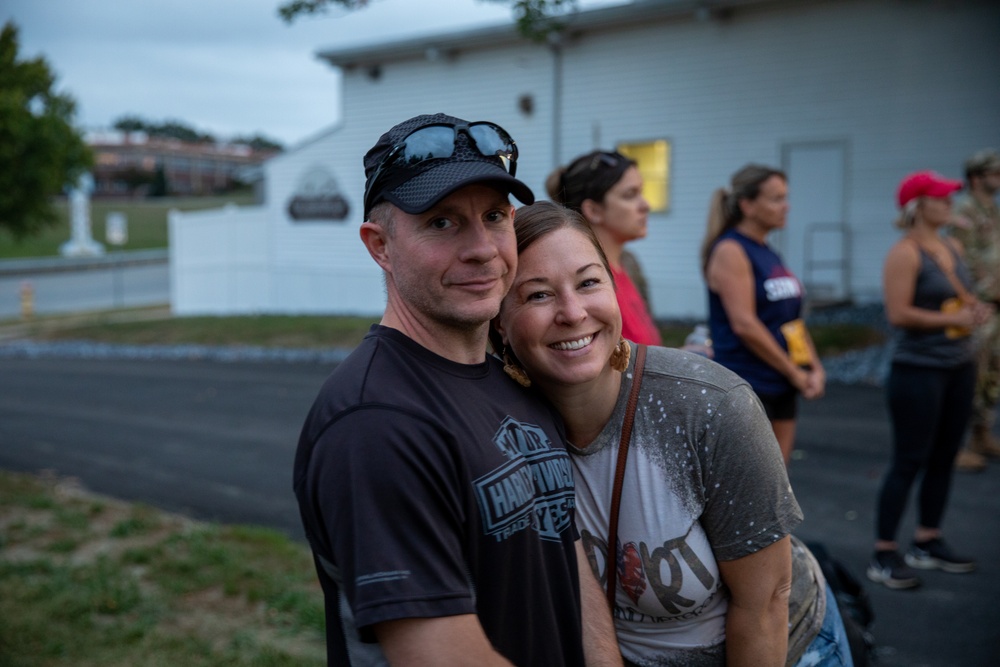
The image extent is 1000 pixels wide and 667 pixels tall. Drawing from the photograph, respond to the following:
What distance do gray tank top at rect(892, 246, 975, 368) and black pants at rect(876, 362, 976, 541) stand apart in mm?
44

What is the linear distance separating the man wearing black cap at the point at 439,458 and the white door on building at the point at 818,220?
584 inches

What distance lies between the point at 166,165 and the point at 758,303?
103391 mm

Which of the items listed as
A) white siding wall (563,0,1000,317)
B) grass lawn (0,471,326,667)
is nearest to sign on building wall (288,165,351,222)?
white siding wall (563,0,1000,317)

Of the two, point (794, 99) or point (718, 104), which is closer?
point (794, 99)

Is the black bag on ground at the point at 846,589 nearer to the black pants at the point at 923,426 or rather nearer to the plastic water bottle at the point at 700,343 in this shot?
the plastic water bottle at the point at 700,343

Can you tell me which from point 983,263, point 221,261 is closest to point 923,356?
point 983,263

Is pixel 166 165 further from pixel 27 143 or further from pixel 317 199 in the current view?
pixel 27 143

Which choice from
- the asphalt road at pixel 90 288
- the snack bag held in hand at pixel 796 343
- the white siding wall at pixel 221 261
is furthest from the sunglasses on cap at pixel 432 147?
the asphalt road at pixel 90 288

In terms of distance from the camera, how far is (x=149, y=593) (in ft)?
15.5

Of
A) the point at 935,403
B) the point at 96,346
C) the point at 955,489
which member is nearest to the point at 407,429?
the point at 935,403

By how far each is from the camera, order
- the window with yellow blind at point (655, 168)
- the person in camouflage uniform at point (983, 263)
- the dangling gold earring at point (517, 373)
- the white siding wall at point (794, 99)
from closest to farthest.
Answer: the dangling gold earring at point (517, 373)
the person in camouflage uniform at point (983, 263)
the white siding wall at point (794, 99)
the window with yellow blind at point (655, 168)

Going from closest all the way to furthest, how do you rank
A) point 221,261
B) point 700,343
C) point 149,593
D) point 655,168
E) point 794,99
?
point 700,343 → point 149,593 → point 794,99 → point 655,168 → point 221,261

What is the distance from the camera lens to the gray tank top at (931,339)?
4.79m

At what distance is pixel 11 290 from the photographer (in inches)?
1341
